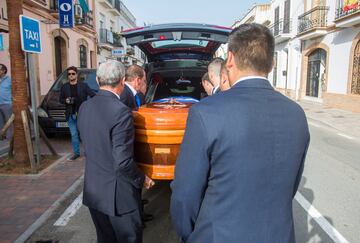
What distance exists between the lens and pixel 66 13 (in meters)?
14.9

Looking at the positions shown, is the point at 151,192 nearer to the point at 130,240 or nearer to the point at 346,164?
the point at 130,240

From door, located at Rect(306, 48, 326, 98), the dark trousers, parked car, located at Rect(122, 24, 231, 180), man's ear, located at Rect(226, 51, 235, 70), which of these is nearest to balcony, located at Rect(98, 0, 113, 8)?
door, located at Rect(306, 48, 326, 98)

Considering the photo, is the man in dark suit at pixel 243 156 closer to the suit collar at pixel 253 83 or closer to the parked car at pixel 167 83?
the suit collar at pixel 253 83

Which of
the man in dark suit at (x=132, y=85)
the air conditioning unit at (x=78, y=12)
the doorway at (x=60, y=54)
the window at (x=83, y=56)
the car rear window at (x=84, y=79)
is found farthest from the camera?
the window at (x=83, y=56)

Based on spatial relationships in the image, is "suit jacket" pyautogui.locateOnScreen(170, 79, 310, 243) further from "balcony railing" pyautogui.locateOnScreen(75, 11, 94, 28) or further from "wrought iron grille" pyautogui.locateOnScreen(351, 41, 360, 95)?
"balcony railing" pyautogui.locateOnScreen(75, 11, 94, 28)

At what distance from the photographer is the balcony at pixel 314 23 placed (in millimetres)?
19188

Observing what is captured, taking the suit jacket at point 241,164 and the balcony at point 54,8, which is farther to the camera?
the balcony at point 54,8

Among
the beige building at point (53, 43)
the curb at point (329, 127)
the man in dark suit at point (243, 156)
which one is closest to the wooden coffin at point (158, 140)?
the man in dark suit at point (243, 156)

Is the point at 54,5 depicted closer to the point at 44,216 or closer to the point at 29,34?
the point at 29,34

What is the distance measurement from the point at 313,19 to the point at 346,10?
13.6ft

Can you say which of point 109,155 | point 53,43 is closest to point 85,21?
point 53,43

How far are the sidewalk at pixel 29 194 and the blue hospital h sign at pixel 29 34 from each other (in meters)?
2.20

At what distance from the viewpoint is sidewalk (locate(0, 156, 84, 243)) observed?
3803mm

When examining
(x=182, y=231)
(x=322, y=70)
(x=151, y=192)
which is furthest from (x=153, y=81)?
(x=322, y=70)
